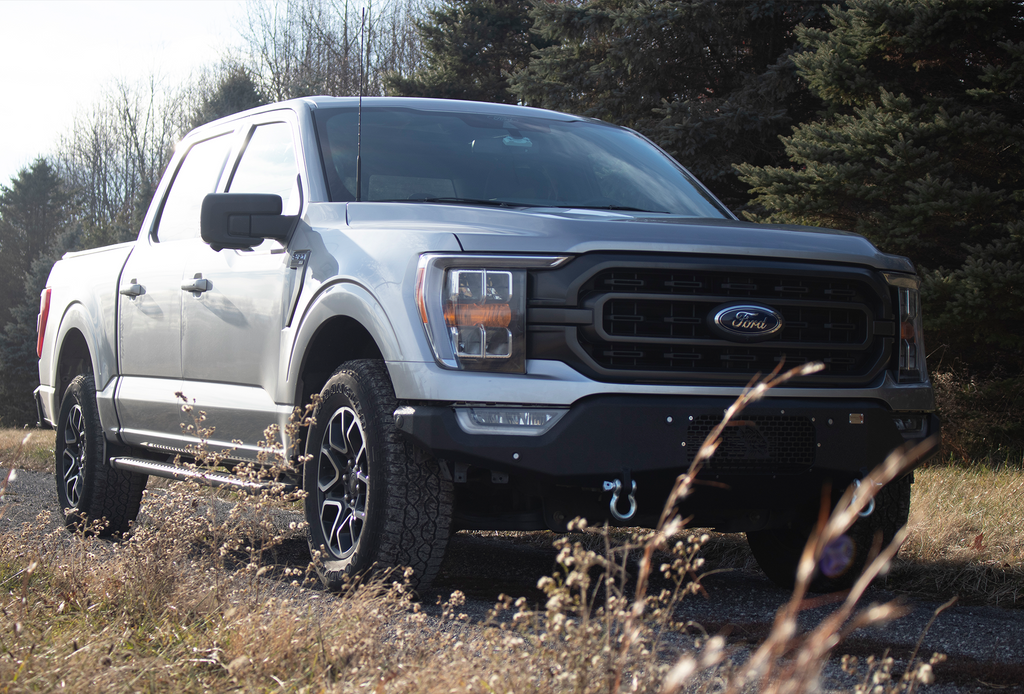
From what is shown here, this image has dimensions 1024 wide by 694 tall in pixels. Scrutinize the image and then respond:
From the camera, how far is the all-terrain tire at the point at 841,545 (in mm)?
4352

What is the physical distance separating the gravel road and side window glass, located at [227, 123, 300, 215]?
1.70 m

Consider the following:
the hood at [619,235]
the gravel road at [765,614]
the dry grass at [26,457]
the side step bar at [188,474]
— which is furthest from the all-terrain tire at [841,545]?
the dry grass at [26,457]

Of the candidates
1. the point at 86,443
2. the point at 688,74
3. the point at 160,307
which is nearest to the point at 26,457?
the point at 86,443

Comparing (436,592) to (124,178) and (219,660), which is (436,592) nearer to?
(219,660)

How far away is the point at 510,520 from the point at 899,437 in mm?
1425

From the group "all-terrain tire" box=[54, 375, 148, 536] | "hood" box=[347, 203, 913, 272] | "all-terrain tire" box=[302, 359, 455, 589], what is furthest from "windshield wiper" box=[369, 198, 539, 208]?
"all-terrain tire" box=[54, 375, 148, 536]

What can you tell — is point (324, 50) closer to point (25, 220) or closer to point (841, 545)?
point (25, 220)

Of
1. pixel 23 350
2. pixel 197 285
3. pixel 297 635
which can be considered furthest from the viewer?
pixel 23 350

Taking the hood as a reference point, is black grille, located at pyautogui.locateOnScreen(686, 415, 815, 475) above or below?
below

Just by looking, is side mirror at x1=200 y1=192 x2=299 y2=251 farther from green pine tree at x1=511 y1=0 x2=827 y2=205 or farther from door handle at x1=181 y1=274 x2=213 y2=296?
green pine tree at x1=511 y1=0 x2=827 y2=205

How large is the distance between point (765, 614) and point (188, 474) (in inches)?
86.1

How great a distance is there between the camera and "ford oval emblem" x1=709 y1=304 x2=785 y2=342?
3.65 m

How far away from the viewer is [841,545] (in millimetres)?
4449

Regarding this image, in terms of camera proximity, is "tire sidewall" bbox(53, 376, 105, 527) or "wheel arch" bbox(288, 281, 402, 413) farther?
"tire sidewall" bbox(53, 376, 105, 527)
